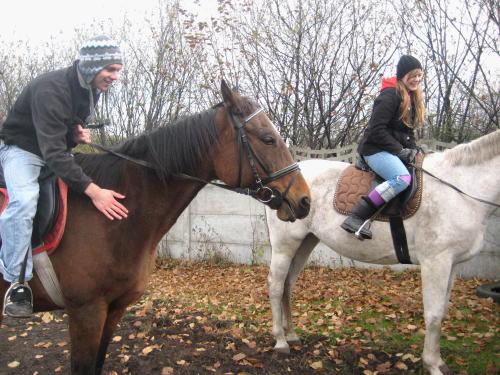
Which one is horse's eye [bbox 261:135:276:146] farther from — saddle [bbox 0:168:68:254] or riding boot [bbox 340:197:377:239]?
riding boot [bbox 340:197:377:239]

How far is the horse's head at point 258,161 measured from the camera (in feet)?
8.79

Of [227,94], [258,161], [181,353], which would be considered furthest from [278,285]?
[227,94]

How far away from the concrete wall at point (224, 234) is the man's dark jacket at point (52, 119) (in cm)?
663

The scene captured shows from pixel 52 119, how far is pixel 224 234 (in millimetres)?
7530

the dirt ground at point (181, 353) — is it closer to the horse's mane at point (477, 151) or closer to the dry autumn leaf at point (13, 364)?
the dry autumn leaf at point (13, 364)

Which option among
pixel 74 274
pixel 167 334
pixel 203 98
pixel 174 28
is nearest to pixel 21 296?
pixel 74 274

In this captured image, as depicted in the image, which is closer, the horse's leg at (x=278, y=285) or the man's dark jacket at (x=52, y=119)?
the man's dark jacket at (x=52, y=119)

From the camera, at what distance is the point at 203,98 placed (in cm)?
1293

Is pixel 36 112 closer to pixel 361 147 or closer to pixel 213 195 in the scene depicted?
pixel 361 147

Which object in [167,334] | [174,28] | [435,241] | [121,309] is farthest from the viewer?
[174,28]

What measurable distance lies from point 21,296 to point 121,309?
640 millimetres

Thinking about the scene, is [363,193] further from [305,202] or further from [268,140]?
[268,140]

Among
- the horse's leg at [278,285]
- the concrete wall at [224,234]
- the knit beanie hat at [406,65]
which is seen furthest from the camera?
the concrete wall at [224,234]

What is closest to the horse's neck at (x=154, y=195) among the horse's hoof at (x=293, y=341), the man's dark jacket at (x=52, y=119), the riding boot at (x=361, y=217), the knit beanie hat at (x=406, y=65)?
the man's dark jacket at (x=52, y=119)
